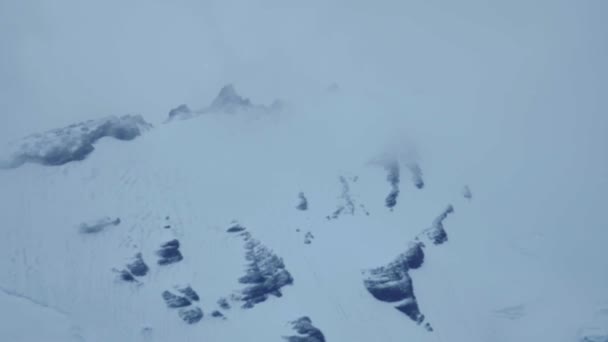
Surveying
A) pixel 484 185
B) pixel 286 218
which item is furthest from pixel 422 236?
pixel 484 185

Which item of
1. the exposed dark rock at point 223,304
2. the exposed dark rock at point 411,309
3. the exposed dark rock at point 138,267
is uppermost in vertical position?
the exposed dark rock at point 138,267

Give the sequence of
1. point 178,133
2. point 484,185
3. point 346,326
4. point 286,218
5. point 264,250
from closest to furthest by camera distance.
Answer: point 346,326
point 264,250
point 286,218
point 178,133
point 484,185

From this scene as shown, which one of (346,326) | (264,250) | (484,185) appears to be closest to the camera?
(346,326)

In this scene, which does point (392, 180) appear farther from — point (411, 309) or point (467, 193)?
point (411, 309)

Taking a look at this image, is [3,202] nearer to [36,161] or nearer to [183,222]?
[36,161]

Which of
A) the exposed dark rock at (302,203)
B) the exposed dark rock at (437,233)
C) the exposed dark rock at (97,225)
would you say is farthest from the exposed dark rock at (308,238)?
the exposed dark rock at (97,225)

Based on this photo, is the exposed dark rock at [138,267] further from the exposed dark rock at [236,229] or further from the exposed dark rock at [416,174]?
the exposed dark rock at [416,174]

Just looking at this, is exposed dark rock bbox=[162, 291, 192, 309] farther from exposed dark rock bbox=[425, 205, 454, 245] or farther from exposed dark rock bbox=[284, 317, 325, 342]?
exposed dark rock bbox=[425, 205, 454, 245]
